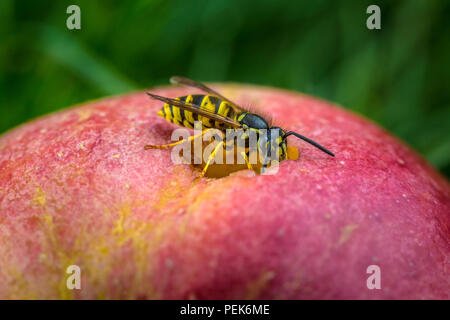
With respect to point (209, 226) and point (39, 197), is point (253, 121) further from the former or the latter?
point (39, 197)

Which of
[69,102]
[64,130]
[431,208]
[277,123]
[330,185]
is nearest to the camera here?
[330,185]

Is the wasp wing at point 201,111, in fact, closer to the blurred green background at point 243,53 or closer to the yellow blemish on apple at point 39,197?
the yellow blemish on apple at point 39,197

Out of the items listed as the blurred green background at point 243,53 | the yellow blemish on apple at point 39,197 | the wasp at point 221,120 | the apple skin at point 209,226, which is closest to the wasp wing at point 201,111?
the wasp at point 221,120

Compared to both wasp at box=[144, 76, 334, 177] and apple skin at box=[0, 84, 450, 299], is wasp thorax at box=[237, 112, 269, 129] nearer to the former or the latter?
wasp at box=[144, 76, 334, 177]

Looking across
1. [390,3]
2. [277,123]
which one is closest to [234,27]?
[390,3]

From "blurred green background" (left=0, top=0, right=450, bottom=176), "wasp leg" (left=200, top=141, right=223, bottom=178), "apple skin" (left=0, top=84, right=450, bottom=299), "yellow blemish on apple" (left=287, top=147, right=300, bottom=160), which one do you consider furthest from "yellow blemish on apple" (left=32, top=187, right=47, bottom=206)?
"blurred green background" (left=0, top=0, right=450, bottom=176)

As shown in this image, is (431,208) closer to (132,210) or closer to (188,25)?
(132,210)

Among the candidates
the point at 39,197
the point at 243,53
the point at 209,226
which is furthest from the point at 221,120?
the point at 243,53
